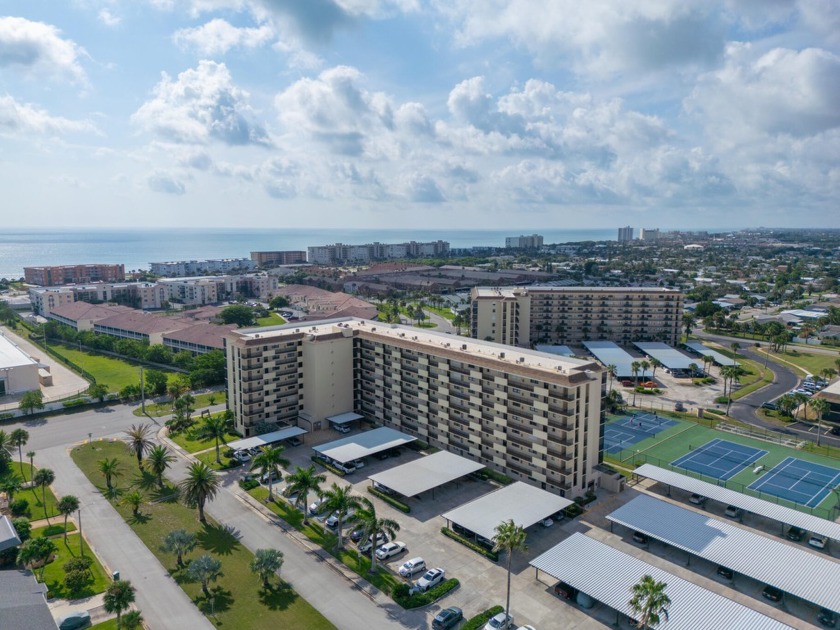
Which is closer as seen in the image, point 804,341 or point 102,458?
point 102,458

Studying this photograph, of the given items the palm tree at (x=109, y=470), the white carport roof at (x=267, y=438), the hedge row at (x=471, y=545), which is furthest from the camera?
the white carport roof at (x=267, y=438)

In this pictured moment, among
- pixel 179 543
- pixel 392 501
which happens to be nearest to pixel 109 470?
pixel 179 543

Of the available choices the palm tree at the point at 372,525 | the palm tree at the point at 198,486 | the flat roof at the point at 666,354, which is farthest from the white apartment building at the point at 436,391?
the flat roof at the point at 666,354

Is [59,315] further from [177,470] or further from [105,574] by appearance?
[105,574]

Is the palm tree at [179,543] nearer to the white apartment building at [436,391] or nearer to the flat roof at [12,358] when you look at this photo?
the white apartment building at [436,391]

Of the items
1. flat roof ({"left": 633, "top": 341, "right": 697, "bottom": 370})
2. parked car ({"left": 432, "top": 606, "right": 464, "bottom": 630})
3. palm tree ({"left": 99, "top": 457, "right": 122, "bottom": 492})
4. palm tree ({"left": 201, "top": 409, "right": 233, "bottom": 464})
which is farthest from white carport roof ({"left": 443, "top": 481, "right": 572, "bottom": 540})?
flat roof ({"left": 633, "top": 341, "right": 697, "bottom": 370})

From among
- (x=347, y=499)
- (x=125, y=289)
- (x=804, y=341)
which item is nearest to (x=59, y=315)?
(x=125, y=289)
